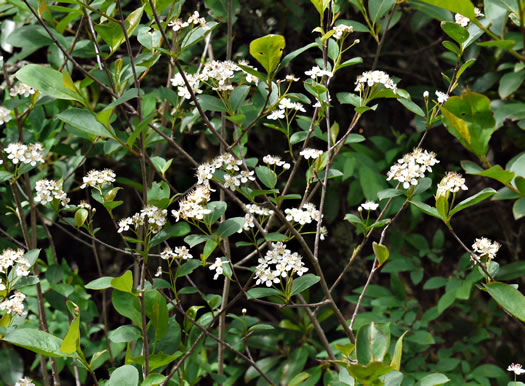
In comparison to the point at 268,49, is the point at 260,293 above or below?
below

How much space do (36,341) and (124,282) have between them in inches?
5.5

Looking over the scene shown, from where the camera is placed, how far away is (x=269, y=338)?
173 cm

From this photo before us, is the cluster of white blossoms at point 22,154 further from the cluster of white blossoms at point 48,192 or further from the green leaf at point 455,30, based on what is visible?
the green leaf at point 455,30

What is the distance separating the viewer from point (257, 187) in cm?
120

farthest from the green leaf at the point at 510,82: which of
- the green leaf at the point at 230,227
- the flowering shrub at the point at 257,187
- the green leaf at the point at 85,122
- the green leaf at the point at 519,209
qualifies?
the green leaf at the point at 85,122

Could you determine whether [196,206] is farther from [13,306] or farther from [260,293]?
[13,306]

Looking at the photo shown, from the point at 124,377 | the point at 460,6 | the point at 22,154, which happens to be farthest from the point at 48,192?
the point at 460,6

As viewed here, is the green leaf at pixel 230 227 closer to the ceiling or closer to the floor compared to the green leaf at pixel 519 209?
closer to the ceiling

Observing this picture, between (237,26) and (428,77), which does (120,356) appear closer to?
(237,26)

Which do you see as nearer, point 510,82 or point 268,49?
point 268,49

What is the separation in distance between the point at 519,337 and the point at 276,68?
1.44 meters

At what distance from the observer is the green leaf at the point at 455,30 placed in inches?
36.9

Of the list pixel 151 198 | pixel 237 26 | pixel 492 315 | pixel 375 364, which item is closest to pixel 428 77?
pixel 237 26

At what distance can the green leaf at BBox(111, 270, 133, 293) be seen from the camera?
0.88 m
